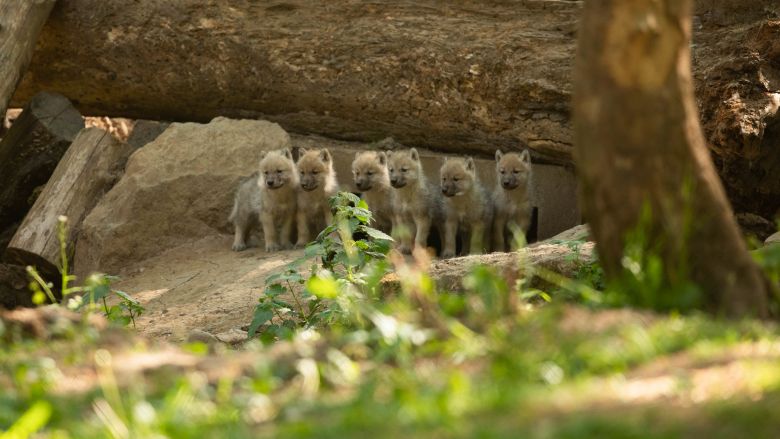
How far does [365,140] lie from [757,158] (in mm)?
4072

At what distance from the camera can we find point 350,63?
384 inches

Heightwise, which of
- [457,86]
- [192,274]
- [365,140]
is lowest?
[192,274]

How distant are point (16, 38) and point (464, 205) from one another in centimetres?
400

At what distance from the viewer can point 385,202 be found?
34.8 feet

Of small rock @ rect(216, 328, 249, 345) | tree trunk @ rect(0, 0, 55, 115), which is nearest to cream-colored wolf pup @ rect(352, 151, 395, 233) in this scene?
tree trunk @ rect(0, 0, 55, 115)

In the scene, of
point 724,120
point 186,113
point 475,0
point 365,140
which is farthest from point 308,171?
point 724,120

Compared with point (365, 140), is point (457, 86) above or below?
above

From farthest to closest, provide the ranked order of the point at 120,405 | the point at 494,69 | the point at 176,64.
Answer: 1. the point at 176,64
2. the point at 494,69
3. the point at 120,405

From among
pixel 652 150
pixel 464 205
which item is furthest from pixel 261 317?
pixel 464 205

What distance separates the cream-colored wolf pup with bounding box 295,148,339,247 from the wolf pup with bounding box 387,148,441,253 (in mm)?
589

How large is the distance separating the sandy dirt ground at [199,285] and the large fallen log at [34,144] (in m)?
1.33

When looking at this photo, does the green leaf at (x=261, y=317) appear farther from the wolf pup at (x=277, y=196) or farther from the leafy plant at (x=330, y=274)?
the wolf pup at (x=277, y=196)

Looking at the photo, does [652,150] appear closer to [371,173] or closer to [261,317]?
[261,317]

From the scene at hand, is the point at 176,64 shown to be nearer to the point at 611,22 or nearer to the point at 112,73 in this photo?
the point at 112,73
